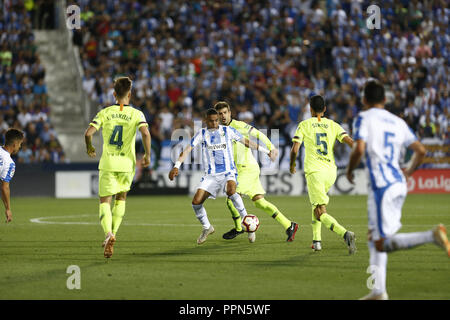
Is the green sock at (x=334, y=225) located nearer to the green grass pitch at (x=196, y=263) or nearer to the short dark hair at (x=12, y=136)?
the green grass pitch at (x=196, y=263)

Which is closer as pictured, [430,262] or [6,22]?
[430,262]

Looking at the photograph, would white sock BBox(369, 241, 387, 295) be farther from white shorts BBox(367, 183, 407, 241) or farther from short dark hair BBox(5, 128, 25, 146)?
short dark hair BBox(5, 128, 25, 146)

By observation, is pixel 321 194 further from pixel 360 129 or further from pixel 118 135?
pixel 360 129

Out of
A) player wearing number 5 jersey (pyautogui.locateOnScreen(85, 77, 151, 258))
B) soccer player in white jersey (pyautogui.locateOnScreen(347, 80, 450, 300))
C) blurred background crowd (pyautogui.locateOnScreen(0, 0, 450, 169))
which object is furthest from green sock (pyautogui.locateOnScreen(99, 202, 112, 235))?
blurred background crowd (pyautogui.locateOnScreen(0, 0, 450, 169))

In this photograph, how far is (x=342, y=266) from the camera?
9422 mm

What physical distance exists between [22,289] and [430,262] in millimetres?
5047

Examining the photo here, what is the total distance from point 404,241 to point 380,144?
0.93m

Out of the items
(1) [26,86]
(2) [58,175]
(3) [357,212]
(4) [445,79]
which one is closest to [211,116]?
(3) [357,212]

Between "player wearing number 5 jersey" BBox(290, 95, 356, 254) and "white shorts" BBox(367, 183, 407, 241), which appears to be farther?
"player wearing number 5 jersey" BBox(290, 95, 356, 254)

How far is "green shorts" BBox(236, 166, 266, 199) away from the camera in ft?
42.2

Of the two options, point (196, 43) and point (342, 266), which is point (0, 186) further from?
point (196, 43)

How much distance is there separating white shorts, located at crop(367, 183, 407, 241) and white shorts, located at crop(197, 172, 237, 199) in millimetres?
5051

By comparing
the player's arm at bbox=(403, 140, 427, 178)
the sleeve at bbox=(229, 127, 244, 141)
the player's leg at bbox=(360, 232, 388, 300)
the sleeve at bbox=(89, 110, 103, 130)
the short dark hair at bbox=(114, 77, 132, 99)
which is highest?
the short dark hair at bbox=(114, 77, 132, 99)

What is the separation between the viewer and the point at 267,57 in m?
29.3
